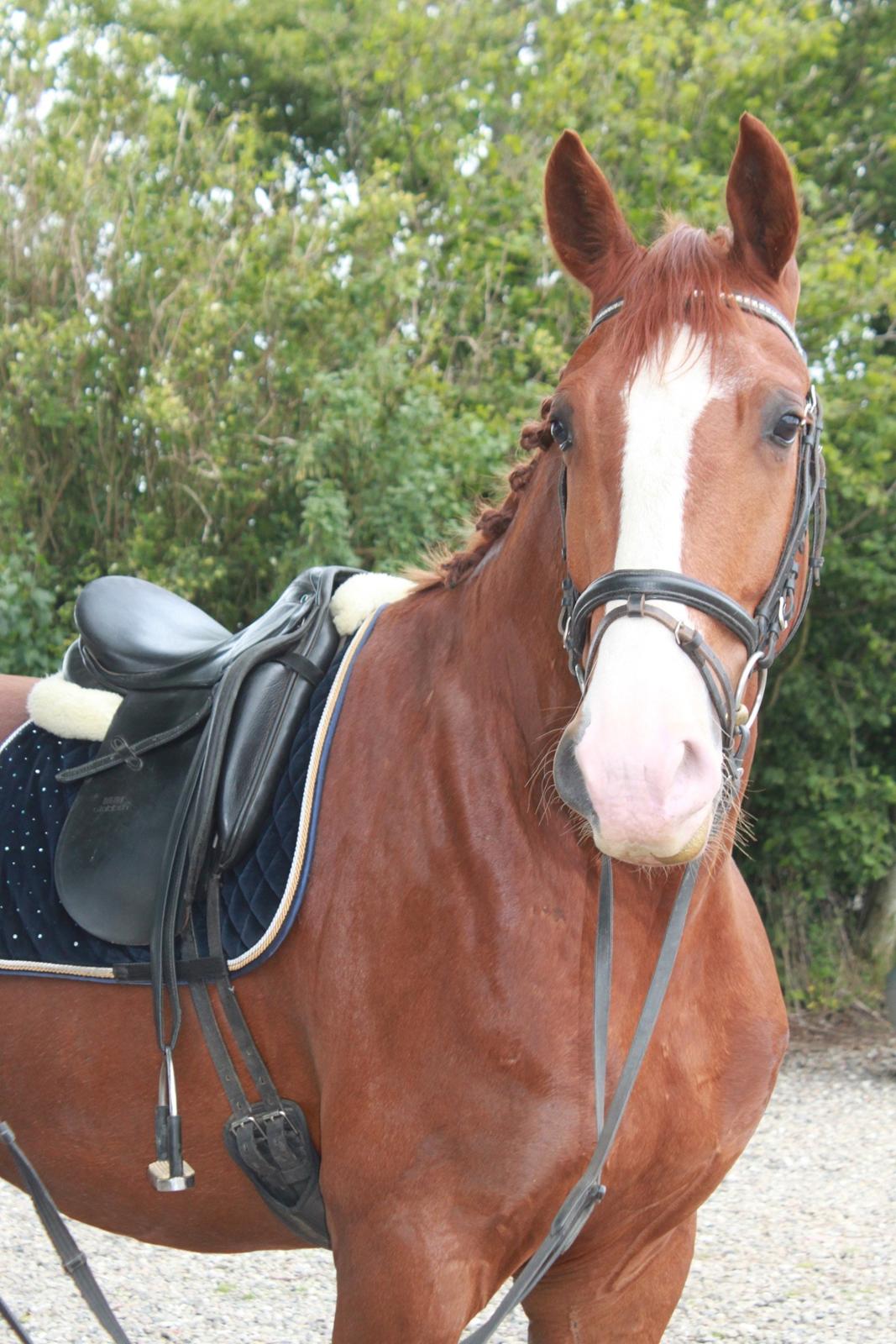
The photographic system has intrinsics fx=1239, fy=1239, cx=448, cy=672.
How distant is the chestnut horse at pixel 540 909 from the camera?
158cm

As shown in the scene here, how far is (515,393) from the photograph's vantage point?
6.61 meters

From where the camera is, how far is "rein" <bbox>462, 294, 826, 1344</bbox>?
1495 millimetres

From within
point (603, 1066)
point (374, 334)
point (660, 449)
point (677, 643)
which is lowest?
point (603, 1066)

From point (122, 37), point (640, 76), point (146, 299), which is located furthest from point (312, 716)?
point (640, 76)

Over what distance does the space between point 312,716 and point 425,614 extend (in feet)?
0.86

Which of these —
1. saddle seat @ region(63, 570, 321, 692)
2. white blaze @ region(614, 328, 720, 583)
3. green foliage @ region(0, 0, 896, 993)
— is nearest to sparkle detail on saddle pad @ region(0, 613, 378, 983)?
saddle seat @ region(63, 570, 321, 692)

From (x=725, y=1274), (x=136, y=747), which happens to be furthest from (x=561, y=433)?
(x=725, y=1274)

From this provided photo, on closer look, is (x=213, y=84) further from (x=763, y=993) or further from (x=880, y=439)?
(x=763, y=993)

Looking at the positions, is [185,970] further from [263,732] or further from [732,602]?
[732,602]

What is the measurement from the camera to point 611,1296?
6.55 ft

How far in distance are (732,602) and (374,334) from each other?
17.5 feet

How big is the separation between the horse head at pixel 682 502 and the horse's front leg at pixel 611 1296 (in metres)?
0.78

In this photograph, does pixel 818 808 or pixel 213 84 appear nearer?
pixel 818 808

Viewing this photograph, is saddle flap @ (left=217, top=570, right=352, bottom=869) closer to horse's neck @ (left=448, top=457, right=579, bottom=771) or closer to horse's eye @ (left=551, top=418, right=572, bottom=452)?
horse's neck @ (left=448, top=457, right=579, bottom=771)
